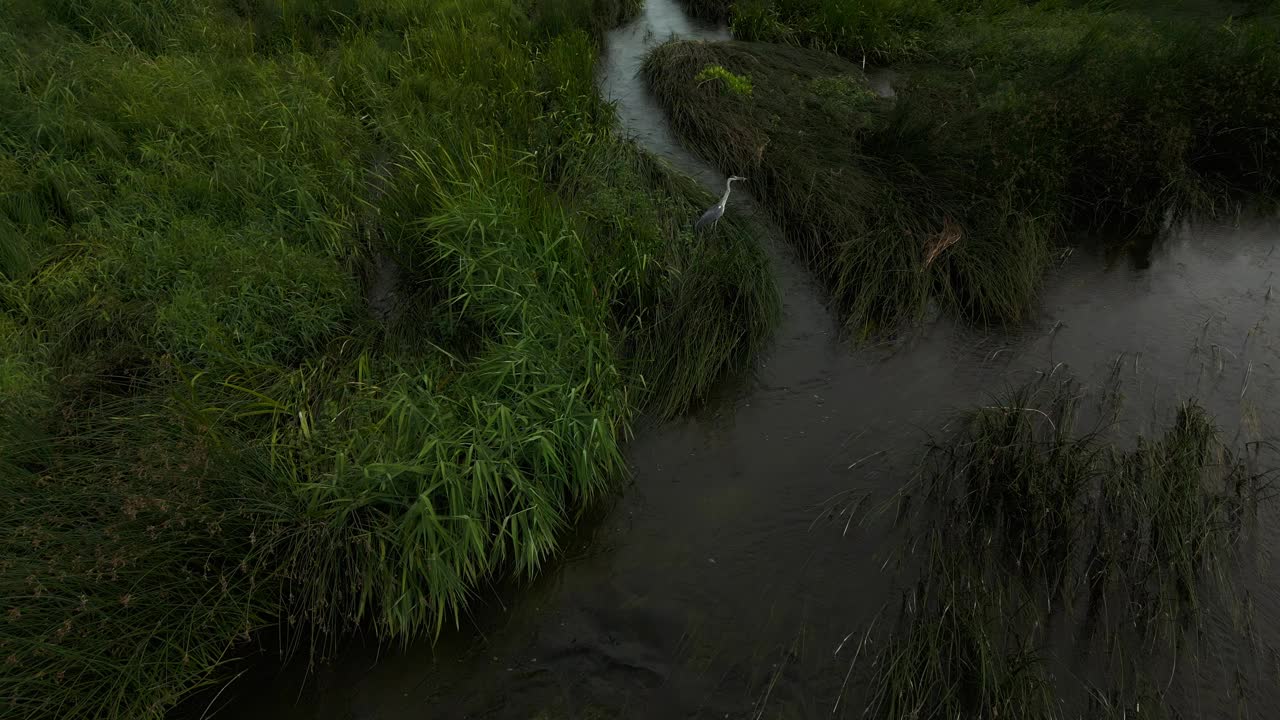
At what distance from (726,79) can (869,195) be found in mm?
2543

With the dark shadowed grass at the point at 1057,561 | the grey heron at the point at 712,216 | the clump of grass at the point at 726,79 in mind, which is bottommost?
the dark shadowed grass at the point at 1057,561

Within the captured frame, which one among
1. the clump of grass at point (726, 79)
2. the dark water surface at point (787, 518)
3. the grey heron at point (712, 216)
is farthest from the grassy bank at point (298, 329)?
the clump of grass at point (726, 79)

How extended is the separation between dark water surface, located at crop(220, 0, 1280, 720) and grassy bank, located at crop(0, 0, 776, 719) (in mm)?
249

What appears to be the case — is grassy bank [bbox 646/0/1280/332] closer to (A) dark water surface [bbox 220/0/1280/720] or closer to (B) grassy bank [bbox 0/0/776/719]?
(A) dark water surface [bbox 220/0/1280/720]

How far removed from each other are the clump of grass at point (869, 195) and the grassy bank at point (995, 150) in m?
0.01

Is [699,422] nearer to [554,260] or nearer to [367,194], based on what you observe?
[554,260]

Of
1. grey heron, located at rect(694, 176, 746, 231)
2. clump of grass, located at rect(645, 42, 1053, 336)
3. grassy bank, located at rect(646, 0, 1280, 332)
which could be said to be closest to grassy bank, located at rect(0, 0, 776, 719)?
grey heron, located at rect(694, 176, 746, 231)

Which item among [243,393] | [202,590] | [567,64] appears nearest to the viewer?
[202,590]

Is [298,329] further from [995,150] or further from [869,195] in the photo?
[995,150]

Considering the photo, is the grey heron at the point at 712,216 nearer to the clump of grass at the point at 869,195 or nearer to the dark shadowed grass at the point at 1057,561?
the clump of grass at the point at 869,195

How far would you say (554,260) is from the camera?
186 inches

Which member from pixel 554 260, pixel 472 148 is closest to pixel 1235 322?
pixel 554 260

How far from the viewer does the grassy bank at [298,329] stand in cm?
307

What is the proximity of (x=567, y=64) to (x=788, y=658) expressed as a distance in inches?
229
